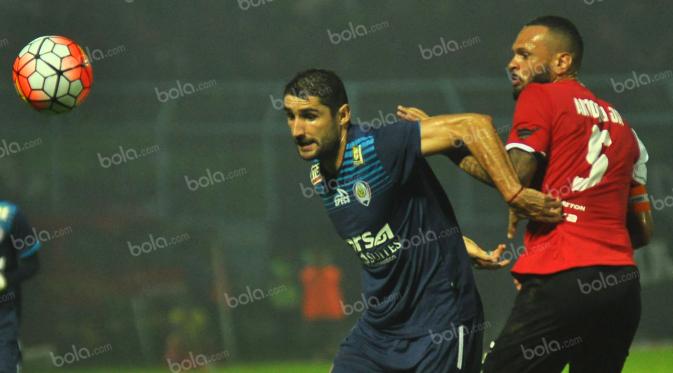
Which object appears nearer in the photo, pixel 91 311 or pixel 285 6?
pixel 91 311

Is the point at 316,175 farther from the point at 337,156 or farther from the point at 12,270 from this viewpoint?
the point at 12,270

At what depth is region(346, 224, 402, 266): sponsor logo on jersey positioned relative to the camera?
4457 millimetres

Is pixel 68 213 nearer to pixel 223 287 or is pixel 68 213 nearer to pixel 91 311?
pixel 91 311

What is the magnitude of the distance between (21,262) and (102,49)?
354 cm

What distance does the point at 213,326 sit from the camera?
32.2ft

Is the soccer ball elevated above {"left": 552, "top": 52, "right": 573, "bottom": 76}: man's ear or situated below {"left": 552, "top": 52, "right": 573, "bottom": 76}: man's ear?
above

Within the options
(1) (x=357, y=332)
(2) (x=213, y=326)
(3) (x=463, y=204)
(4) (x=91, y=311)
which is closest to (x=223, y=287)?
(2) (x=213, y=326)

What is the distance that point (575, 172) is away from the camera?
420 centimetres

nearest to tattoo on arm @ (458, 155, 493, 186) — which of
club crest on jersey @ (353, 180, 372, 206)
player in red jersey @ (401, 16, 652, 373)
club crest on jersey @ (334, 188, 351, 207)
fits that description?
player in red jersey @ (401, 16, 652, 373)

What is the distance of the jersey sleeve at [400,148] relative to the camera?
4.36 metres

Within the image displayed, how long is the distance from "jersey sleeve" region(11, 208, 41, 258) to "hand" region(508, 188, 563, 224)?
13.3 feet

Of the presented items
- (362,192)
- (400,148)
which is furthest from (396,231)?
(400,148)

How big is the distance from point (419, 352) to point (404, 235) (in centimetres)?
51

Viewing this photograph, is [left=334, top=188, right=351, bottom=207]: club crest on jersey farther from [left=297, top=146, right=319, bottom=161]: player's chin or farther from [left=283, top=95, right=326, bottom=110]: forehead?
[left=283, top=95, right=326, bottom=110]: forehead
